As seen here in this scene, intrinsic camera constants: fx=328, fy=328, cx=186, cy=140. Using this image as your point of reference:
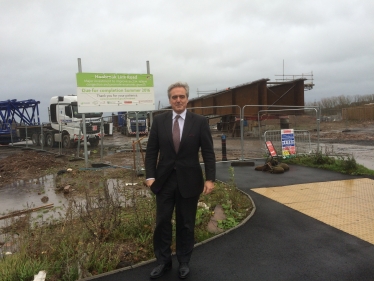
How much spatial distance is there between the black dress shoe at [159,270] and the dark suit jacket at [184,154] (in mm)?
812

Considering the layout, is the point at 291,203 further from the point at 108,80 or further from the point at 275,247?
the point at 108,80

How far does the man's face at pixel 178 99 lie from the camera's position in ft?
11.3

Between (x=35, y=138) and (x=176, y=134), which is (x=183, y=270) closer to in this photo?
(x=176, y=134)

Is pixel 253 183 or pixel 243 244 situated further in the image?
pixel 253 183

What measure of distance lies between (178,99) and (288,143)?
8693 millimetres

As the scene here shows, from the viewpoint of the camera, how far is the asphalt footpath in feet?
11.4

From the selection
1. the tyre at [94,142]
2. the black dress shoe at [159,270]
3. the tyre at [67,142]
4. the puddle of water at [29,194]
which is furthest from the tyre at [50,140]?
the black dress shoe at [159,270]

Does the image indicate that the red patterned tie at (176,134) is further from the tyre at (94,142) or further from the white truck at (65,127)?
the tyre at (94,142)

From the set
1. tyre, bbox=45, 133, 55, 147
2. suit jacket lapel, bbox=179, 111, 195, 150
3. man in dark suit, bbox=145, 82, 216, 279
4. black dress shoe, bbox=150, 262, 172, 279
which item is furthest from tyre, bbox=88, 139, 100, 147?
suit jacket lapel, bbox=179, 111, 195, 150

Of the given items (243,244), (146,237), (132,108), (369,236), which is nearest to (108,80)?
(132,108)

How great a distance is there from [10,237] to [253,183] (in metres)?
5.32

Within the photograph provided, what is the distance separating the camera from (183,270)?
3465 mm

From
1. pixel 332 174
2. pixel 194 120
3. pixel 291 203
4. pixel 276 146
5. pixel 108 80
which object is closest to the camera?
pixel 194 120

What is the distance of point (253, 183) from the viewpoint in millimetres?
8070
